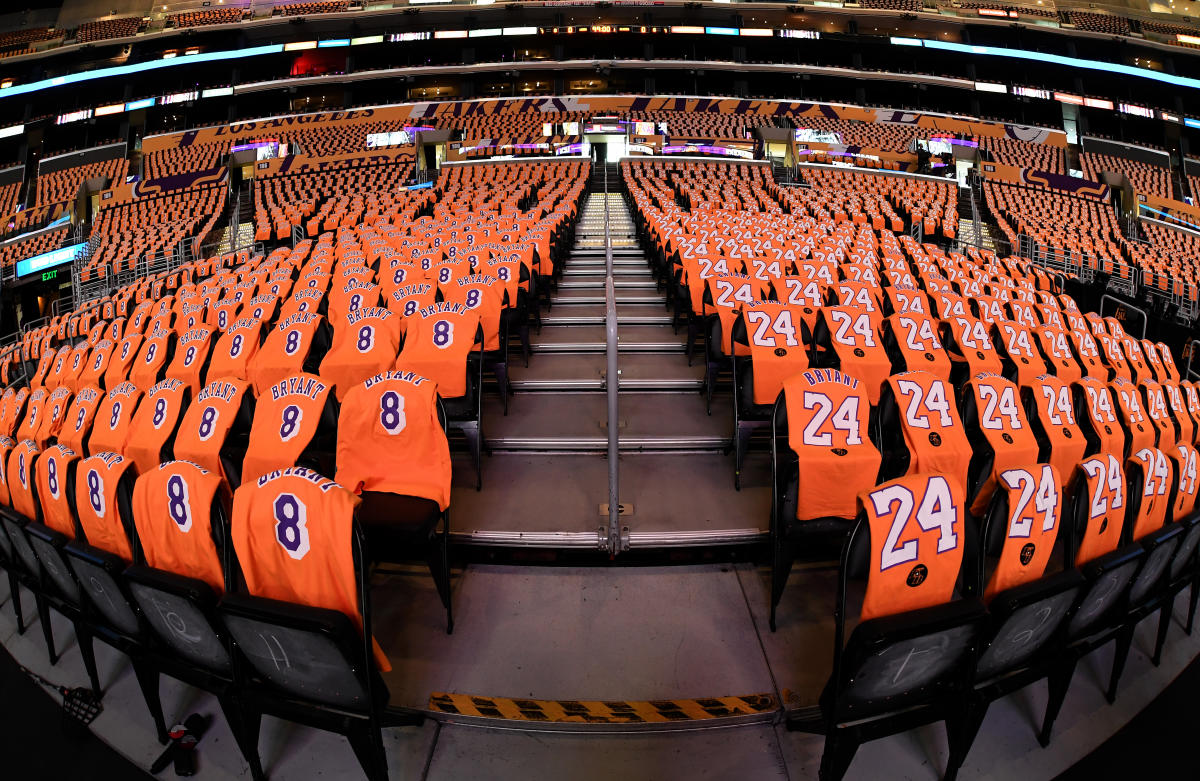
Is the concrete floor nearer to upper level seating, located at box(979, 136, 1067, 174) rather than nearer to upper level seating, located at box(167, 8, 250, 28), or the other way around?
upper level seating, located at box(979, 136, 1067, 174)

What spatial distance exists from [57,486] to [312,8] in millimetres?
44505

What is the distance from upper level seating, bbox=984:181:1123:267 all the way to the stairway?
12.1m

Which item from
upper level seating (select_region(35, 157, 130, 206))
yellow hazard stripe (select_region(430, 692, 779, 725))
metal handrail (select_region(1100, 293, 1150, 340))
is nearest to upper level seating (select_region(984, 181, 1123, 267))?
metal handrail (select_region(1100, 293, 1150, 340))

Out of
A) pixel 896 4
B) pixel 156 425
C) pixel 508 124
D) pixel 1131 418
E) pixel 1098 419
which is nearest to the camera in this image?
pixel 156 425

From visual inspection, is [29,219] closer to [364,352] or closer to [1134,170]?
[364,352]

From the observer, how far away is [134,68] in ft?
111

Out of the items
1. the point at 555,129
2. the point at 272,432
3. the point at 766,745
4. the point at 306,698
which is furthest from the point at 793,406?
the point at 555,129

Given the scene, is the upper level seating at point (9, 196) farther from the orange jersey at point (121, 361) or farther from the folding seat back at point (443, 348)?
the folding seat back at point (443, 348)

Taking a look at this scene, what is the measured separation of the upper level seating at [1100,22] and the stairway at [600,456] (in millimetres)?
46982

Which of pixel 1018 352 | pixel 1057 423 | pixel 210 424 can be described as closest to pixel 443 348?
pixel 210 424

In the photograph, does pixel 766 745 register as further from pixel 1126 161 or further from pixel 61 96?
pixel 61 96

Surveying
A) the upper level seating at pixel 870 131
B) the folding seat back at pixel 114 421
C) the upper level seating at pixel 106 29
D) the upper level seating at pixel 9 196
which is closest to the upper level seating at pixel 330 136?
the upper level seating at pixel 9 196

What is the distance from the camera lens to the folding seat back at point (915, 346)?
3.91 m

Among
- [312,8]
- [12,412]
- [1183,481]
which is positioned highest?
[312,8]
